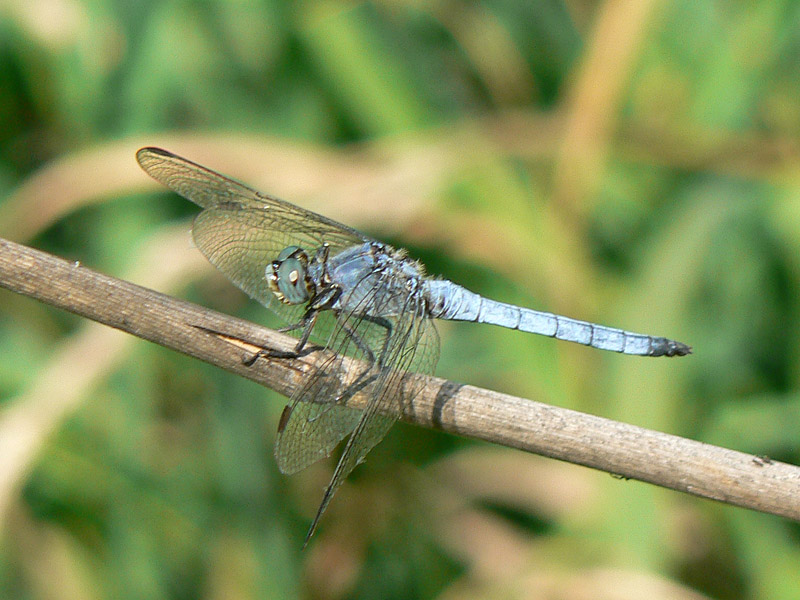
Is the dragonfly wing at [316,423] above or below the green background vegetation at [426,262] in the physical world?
below

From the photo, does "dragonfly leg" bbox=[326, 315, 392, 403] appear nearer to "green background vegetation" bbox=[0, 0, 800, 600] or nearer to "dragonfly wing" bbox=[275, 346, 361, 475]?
"dragonfly wing" bbox=[275, 346, 361, 475]

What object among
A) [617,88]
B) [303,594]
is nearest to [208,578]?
[303,594]

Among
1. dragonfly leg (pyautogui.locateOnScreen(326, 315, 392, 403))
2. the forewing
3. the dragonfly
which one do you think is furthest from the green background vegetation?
dragonfly leg (pyautogui.locateOnScreen(326, 315, 392, 403))

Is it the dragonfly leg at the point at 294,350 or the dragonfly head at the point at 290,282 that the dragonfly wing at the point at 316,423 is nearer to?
the dragonfly leg at the point at 294,350

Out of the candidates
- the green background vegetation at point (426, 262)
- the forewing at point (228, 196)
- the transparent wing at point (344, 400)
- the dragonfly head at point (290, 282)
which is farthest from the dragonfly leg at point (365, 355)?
the green background vegetation at point (426, 262)

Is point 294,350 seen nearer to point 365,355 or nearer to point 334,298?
point 365,355

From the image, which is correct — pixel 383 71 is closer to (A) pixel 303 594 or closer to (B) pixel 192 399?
(B) pixel 192 399
